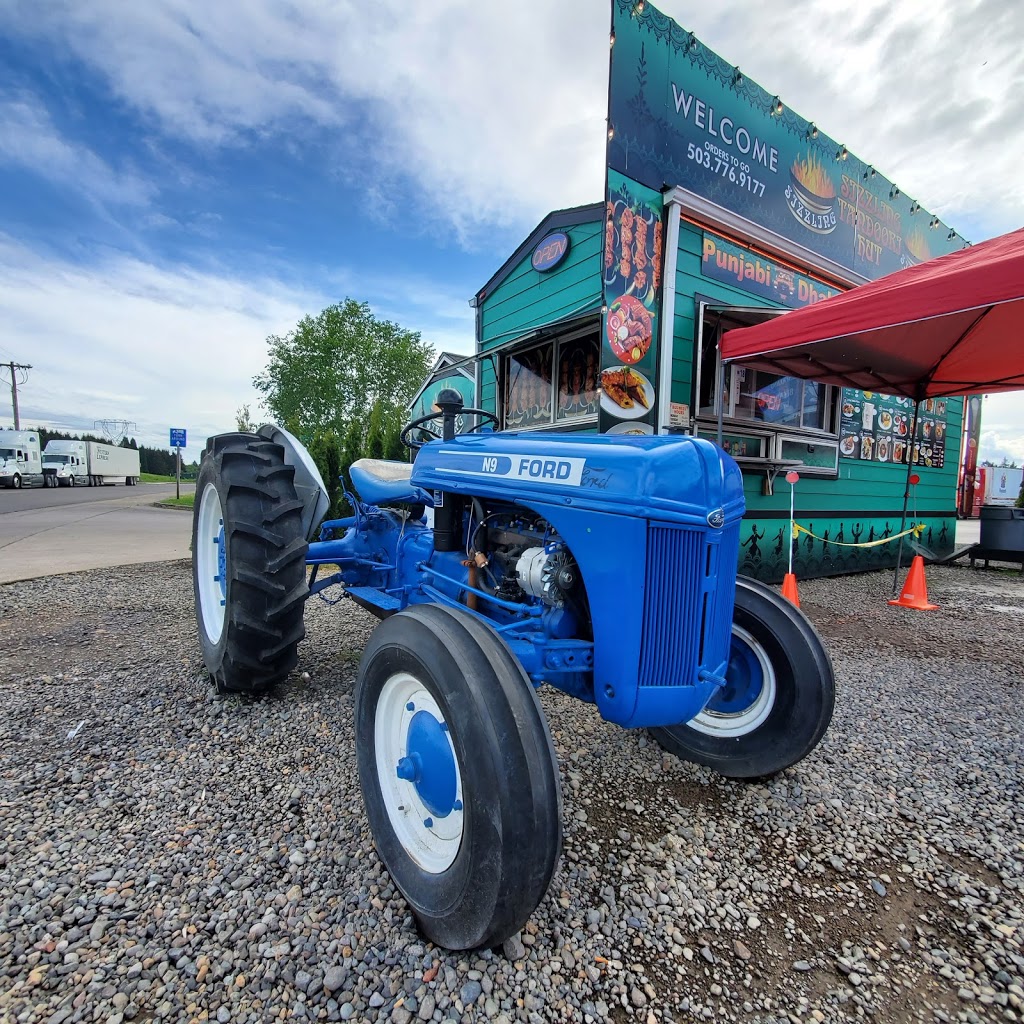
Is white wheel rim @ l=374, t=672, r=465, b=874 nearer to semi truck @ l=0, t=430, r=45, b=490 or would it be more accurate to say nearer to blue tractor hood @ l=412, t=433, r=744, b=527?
blue tractor hood @ l=412, t=433, r=744, b=527

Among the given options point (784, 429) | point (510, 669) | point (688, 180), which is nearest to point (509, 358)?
point (688, 180)

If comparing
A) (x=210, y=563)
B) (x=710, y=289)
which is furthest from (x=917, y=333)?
(x=210, y=563)

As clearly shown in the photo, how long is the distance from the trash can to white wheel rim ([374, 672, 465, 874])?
8.56 meters

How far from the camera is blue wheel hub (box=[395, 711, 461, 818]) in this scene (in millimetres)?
1425

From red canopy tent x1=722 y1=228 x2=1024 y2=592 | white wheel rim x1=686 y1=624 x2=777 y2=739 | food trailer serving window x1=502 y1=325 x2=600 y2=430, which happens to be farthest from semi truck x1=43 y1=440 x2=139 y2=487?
white wheel rim x1=686 y1=624 x2=777 y2=739

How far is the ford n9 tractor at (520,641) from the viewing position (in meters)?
1.25

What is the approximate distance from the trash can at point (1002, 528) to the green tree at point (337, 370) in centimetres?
2124

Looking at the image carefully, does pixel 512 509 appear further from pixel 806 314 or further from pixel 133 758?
pixel 806 314

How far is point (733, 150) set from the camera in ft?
17.3

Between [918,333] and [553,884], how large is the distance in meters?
5.44

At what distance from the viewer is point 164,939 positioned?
1302 millimetres

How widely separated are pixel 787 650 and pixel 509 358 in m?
5.25

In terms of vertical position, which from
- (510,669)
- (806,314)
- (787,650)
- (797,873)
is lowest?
(797,873)

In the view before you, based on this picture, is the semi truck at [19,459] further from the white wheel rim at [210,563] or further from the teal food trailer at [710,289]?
the white wheel rim at [210,563]
